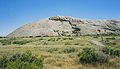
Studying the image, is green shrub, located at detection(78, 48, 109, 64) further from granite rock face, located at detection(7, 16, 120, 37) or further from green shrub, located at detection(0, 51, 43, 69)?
granite rock face, located at detection(7, 16, 120, 37)

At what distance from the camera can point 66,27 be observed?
103 m

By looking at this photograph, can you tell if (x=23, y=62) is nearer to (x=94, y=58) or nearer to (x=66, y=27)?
(x=94, y=58)

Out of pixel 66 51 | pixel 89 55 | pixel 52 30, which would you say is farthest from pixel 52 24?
pixel 89 55

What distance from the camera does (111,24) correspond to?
11188 centimetres

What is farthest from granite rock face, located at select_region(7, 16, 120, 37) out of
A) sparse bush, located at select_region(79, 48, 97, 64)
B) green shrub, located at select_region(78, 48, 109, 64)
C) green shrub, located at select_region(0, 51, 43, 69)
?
green shrub, located at select_region(0, 51, 43, 69)

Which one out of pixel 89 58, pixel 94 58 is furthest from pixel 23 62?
pixel 94 58

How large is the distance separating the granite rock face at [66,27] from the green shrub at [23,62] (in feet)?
237

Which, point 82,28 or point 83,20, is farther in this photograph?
point 83,20

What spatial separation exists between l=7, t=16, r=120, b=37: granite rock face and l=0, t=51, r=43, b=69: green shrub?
72195mm

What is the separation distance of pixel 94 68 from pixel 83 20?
94.6 m

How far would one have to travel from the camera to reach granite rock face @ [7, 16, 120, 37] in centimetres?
9554

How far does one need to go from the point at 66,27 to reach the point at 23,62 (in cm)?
8637

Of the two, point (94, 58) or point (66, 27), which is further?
point (66, 27)

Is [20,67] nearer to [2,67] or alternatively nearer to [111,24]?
[2,67]
